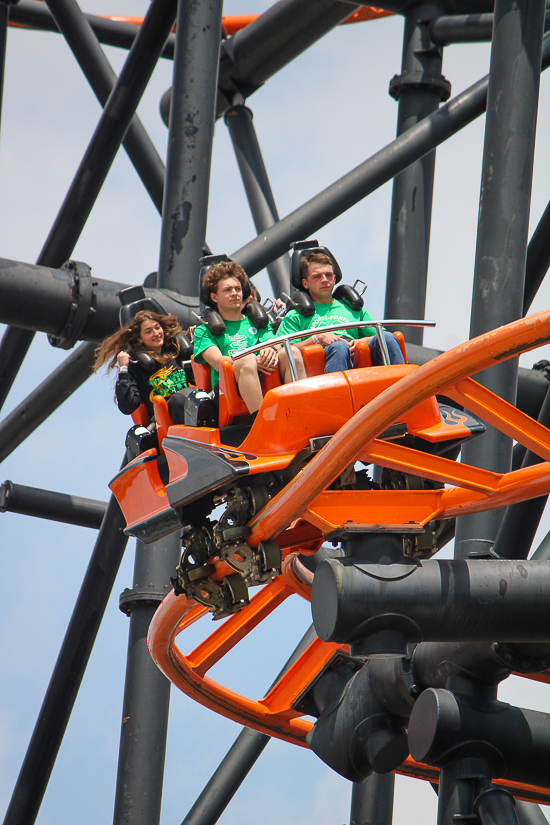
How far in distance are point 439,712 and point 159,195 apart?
6390 mm

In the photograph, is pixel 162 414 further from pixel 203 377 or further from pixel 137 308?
pixel 137 308

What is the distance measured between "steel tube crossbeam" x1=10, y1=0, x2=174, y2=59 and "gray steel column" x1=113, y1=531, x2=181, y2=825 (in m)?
6.58

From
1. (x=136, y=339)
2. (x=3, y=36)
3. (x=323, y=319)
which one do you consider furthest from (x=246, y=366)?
(x=3, y=36)

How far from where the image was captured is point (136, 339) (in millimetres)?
6621

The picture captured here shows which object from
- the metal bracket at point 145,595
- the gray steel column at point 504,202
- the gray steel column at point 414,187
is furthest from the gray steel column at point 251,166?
the gray steel column at point 504,202

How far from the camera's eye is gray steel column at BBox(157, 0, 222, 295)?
7770 mm

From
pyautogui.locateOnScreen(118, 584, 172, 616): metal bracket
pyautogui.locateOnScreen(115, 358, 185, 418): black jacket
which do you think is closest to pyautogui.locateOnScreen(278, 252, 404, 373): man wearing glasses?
pyautogui.locateOnScreen(115, 358, 185, 418): black jacket

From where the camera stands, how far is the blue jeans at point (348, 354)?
5.20 metres

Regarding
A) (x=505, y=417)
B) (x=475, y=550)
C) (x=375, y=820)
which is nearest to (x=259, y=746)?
(x=375, y=820)

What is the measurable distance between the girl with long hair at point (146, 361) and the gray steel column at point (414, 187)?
10.2 feet

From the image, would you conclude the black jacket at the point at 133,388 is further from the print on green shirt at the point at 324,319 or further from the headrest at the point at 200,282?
the print on green shirt at the point at 324,319

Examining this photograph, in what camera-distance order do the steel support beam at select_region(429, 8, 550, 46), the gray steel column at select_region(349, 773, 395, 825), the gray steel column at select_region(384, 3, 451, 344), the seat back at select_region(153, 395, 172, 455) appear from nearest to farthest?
1. the seat back at select_region(153, 395, 172, 455)
2. the gray steel column at select_region(349, 773, 395, 825)
3. the gray steel column at select_region(384, 3, 451, 344)
4. the steel support beam at select_region(429, 8, 550, 46)

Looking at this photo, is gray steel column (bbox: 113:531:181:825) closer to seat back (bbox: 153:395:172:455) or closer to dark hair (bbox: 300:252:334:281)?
seat back (bbox: 153:395:172:455)

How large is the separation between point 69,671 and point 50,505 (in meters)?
2.06
